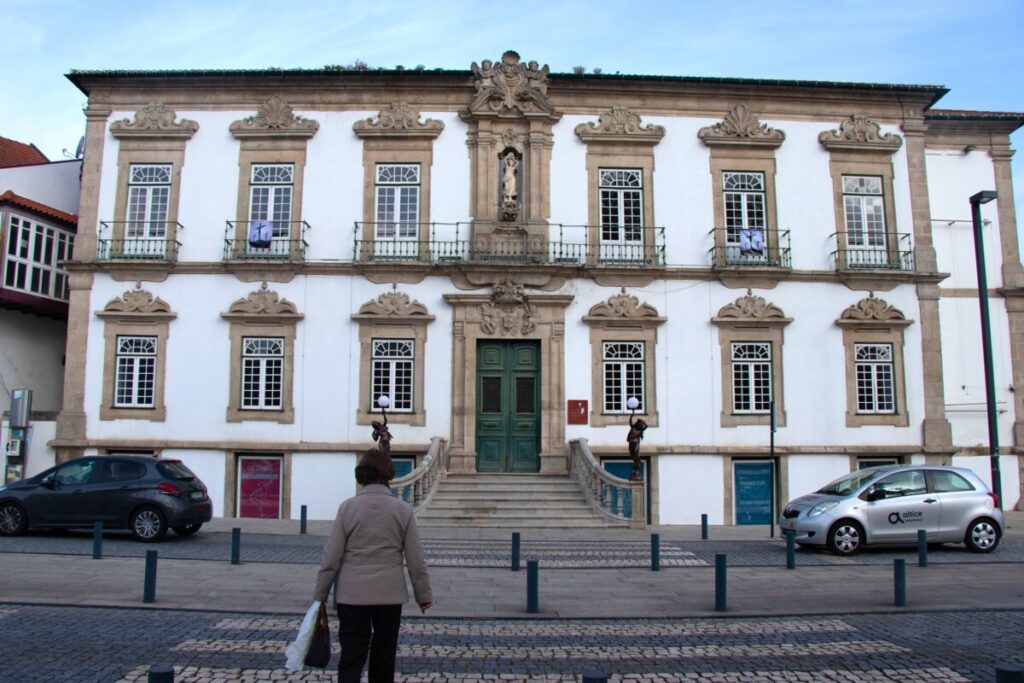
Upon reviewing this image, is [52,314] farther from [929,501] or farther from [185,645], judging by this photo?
[929,501]

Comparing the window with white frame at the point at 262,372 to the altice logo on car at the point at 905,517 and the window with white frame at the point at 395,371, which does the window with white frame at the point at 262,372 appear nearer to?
the window with white frame at the point at 395,371

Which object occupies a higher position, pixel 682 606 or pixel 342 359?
pixel 342 359

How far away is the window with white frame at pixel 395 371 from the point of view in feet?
68.2

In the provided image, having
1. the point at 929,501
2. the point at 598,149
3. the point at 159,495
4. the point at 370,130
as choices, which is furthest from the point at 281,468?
the point at 929,501

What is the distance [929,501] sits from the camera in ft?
46.7

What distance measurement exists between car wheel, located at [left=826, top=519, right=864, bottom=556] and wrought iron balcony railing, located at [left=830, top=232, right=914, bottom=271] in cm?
913

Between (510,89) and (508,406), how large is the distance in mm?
7995

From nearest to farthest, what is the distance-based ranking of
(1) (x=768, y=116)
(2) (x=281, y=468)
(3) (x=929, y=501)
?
(3) (x=929, y=501)
(2) (x=281, y=468)
(1) (x=768, y=116)

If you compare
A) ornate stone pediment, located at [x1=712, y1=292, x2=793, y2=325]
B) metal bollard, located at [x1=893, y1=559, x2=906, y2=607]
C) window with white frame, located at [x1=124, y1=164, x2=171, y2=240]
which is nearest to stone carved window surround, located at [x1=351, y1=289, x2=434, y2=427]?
window with white frame, located at [x1=124, y1=164, x2=171, y2=240]

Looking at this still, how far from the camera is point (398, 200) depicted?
2148 cm

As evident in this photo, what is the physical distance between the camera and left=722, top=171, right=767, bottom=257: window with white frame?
21578 millimetres

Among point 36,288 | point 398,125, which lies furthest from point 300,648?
point 36,288

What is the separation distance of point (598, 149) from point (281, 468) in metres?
11.2

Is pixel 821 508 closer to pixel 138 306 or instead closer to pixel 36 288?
pixel 138 306
